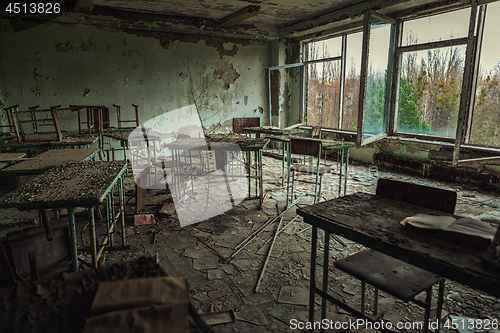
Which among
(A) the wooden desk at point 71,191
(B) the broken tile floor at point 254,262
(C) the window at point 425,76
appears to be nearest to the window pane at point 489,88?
(C) the window at point 425,76

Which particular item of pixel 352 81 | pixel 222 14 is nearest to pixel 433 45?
pixel 352 81

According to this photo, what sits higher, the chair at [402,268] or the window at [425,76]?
the window at [425,76]

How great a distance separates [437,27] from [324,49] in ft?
8.49

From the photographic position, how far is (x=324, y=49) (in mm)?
7297

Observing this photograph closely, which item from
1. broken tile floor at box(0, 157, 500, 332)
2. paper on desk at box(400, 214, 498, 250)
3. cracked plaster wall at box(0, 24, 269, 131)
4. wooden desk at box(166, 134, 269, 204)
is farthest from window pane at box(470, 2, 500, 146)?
cracked plaster wall at box(0, 24, 269, 131)

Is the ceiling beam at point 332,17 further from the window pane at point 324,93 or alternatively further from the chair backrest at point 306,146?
the chair backrest at point 306,146

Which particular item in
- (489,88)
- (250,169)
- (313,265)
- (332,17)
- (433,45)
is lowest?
(250,169)

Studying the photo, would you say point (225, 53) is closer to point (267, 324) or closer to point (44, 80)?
point (44, 80)

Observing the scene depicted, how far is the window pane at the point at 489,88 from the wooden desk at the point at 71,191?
5.31m

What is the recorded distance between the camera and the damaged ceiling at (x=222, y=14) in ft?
17.9

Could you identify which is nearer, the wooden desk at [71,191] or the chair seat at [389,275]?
the chair seat at [389,275]

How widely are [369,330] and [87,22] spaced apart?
6.86 meters

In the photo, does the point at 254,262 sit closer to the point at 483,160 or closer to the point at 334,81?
the point at 483,160

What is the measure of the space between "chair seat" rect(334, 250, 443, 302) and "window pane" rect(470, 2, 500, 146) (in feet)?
14.4
